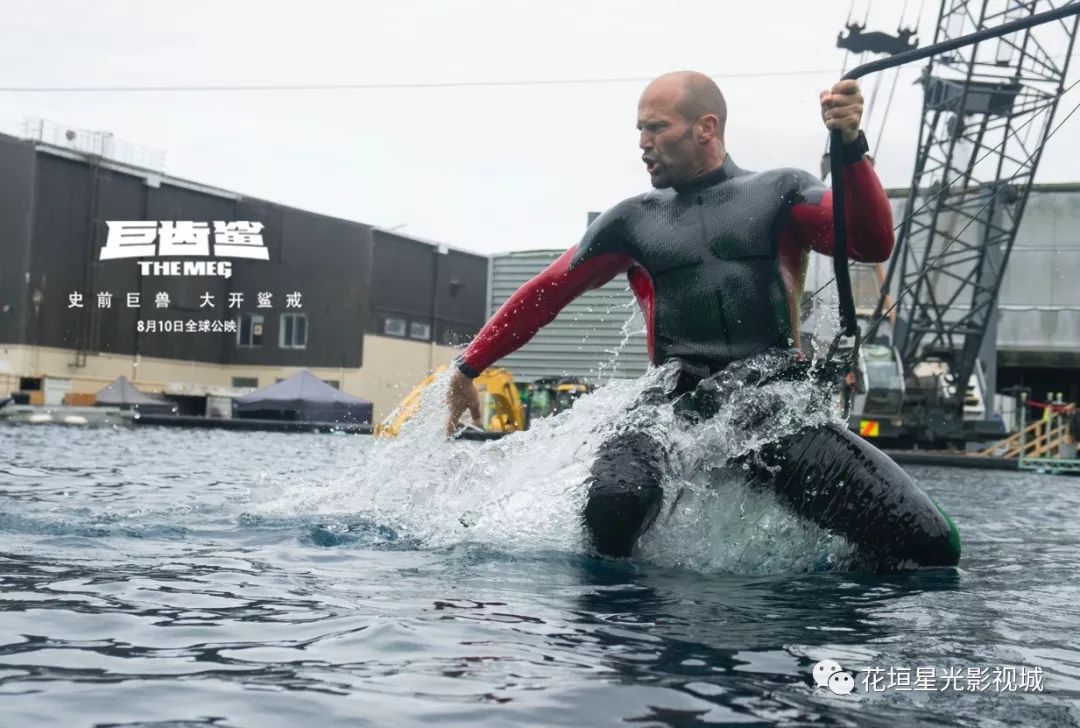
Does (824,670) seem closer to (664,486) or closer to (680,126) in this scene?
(664,486)

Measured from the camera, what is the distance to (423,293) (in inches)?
1812

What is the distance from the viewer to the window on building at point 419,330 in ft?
150

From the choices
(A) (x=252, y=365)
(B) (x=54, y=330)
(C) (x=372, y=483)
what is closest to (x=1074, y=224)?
(A) (x=252, y=365)

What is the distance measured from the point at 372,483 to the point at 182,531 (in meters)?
1.34

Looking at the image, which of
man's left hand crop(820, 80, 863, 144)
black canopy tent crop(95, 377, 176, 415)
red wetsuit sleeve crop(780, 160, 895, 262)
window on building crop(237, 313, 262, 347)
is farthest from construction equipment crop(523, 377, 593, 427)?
man's left hand crop(820, 80, 863, 144)

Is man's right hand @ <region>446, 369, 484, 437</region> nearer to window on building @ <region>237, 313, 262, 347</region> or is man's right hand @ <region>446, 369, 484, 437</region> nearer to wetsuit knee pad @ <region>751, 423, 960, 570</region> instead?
wetsuit knee pad @ <region>751, 423, 960, 570</region>

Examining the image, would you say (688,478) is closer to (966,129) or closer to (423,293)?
(966,129)

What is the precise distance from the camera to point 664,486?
4.72 meters

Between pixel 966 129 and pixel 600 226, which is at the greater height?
pixel 966 129

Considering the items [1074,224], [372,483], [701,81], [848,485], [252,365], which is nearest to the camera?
[848,485]

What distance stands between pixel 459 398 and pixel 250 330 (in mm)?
38363

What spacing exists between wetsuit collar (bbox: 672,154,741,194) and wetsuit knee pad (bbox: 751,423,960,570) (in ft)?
3.36

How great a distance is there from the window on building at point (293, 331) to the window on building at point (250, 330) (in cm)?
70

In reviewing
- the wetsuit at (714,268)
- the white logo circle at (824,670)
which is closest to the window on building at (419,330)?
the wetsuit at (714,268)
